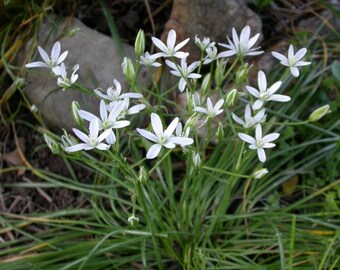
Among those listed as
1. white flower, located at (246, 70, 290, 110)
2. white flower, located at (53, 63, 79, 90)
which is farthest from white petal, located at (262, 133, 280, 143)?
white flower, located at (53, 63, 79, 90)

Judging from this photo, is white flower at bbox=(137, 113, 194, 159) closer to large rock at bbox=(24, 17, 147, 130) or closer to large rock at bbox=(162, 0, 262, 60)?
large rock at bbox=(24, 17, 147, 130)

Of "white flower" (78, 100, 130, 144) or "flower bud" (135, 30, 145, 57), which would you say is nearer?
"white flower" (78, 100, 130, 144)

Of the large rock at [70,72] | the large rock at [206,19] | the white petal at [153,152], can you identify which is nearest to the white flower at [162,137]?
the white petal at [153,152]

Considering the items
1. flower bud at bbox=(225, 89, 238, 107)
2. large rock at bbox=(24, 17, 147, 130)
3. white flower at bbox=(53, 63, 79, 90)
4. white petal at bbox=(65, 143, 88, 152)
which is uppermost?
white flower at bbox=(53, 63, 79, 90)

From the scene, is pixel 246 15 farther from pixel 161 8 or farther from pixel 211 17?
pixel 161 8

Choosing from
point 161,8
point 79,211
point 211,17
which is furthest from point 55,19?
point 79,211

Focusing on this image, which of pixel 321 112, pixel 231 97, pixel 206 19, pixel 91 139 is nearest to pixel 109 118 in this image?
pixel 91 139
